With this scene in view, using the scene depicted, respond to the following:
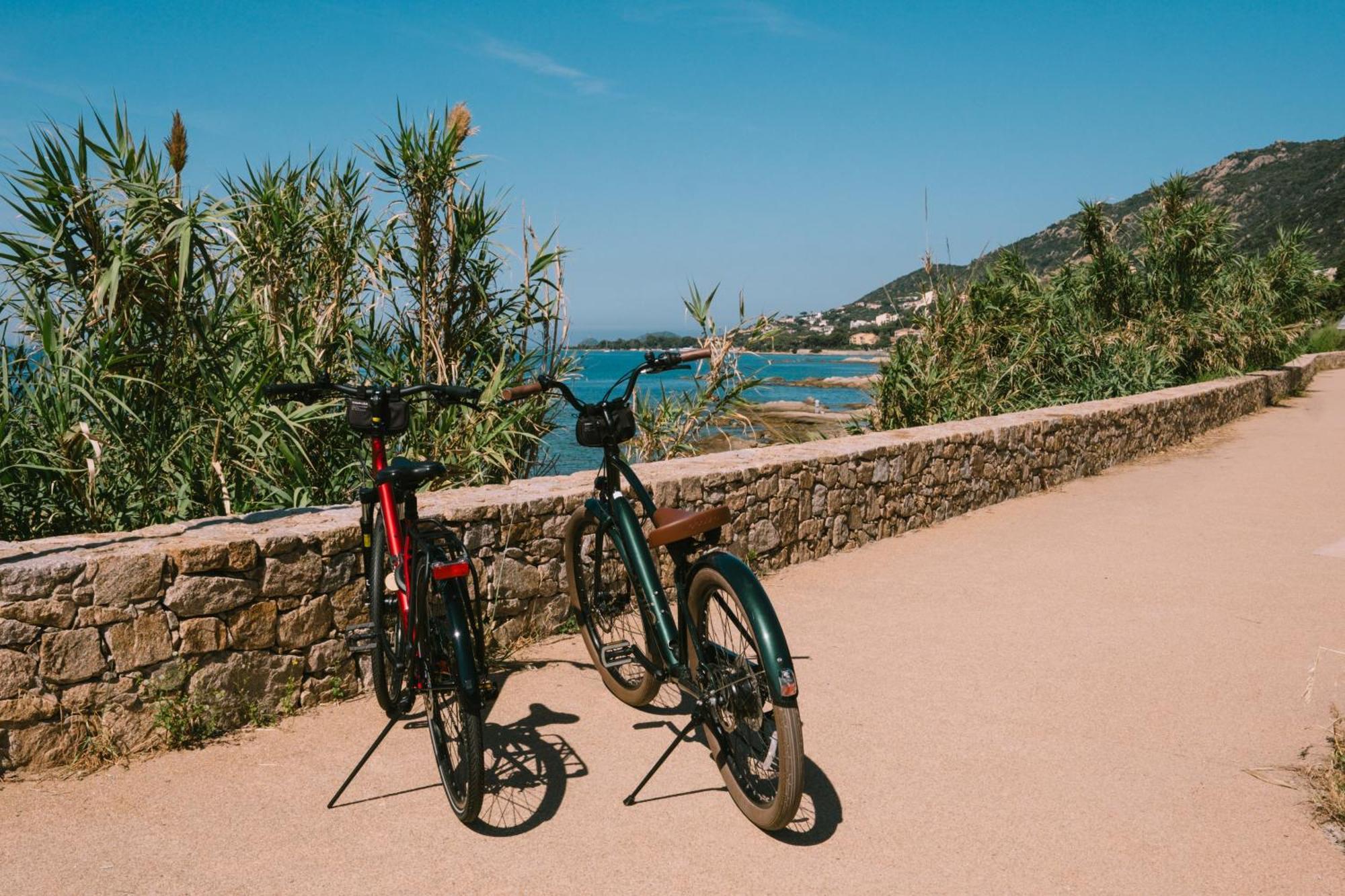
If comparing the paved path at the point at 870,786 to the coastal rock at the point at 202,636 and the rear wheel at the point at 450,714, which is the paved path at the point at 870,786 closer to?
the rear wheel at the point at 450,714

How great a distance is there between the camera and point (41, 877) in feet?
8.33

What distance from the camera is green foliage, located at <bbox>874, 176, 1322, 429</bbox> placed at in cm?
964

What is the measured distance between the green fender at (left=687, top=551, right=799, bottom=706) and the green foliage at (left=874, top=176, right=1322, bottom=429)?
7012 mm

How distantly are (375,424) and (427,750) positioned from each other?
3.98ft

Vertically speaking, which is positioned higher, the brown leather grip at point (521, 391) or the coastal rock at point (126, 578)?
the brown leather grip at point (521, 391)

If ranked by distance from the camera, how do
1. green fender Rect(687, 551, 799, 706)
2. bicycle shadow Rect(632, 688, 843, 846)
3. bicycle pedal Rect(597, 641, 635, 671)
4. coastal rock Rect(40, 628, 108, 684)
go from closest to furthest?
Result: green fender Rect(687, 551, 799, 706), bicycle shadow Rect(632, 688, 843, 846), coastal rock Rect(40, 628, 108, 684), bicycle pedal Rect(597, 641, 635, 671)

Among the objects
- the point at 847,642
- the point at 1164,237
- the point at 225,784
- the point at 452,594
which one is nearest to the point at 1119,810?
the point at 847,642

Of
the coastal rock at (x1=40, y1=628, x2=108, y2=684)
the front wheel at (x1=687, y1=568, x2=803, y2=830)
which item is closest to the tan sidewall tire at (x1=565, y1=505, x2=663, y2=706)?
the front wheel at (x1=687, y1=568, x2=803, y2=830)

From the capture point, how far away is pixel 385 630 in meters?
3.20

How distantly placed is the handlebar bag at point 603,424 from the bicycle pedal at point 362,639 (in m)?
1.00

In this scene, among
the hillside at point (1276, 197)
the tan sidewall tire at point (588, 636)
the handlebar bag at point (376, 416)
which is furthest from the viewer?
the hillside at point (1276, 197)

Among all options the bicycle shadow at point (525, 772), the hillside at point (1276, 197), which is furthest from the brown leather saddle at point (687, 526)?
the hillside at point (1276, 197)

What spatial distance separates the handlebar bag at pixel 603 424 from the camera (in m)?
3.41

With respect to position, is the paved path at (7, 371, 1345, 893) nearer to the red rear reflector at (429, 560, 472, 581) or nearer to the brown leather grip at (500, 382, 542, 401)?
the red rear reflector at (429, 560, 472, 581)
